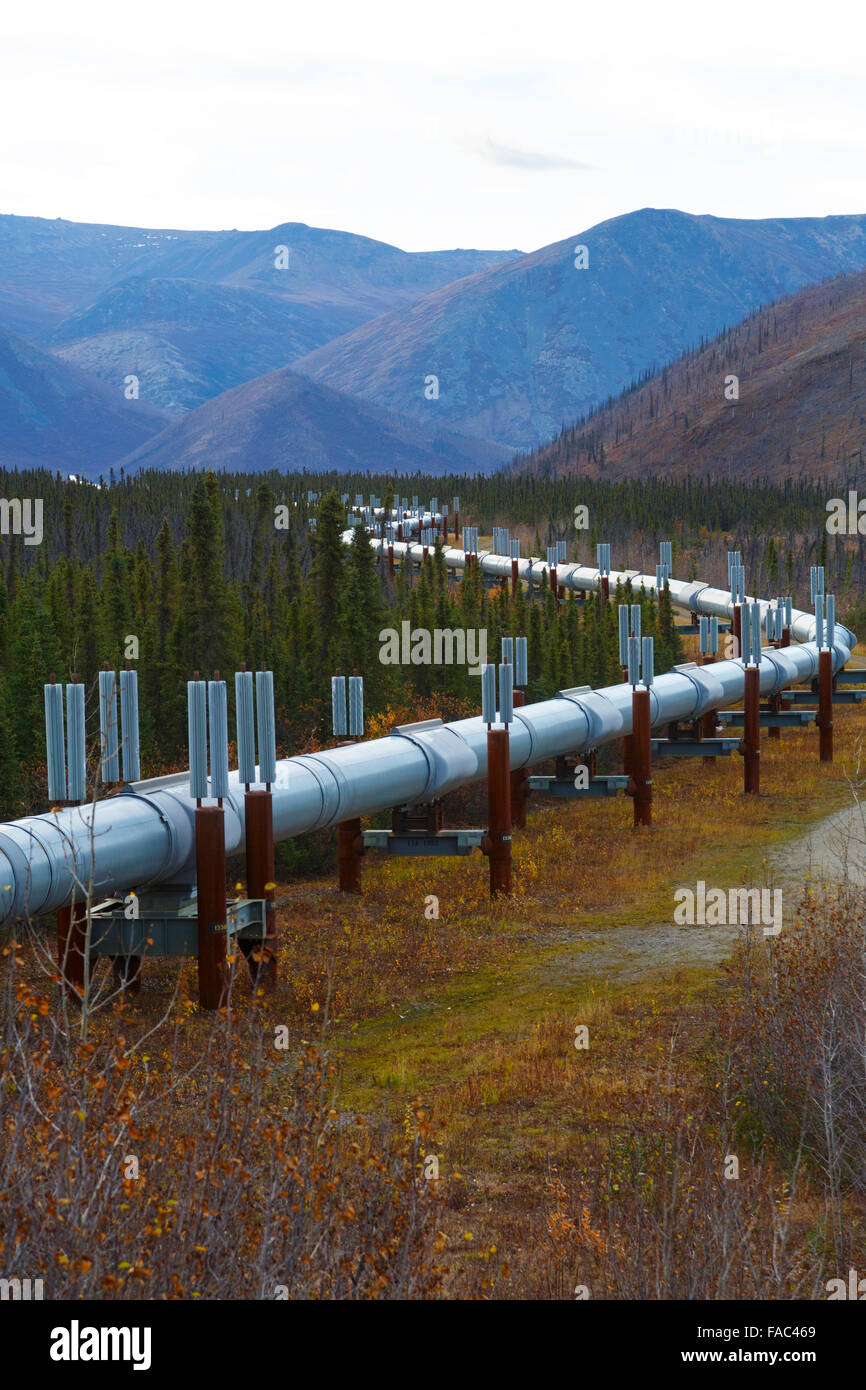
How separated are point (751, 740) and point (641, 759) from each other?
523 cm

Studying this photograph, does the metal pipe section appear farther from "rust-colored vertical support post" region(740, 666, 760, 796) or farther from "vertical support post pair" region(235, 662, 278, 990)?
"rust-colored vertical support post" region(740, 666, 760, 796)

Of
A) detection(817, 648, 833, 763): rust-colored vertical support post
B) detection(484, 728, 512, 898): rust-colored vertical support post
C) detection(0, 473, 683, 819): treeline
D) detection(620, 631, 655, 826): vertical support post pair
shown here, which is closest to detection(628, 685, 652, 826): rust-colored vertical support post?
detection(620, 631, 655, 826): vertical support post pair

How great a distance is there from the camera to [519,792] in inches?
1286

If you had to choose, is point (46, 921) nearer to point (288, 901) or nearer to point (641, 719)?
point (288, 901)

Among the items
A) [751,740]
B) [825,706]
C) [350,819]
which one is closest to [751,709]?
[751,740]

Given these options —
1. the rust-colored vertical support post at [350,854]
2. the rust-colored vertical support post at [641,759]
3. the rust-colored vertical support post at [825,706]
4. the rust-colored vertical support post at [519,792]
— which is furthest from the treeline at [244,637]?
the rust-colored vertical support post at [825,706]

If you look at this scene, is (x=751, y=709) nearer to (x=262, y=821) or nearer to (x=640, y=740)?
(x=640, y=740)

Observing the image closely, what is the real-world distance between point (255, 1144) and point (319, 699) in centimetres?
3580

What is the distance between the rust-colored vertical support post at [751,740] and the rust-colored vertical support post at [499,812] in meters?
12.2

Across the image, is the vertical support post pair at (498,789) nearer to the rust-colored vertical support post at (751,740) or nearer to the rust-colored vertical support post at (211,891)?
the rust-colored vertical support post at (211,891)

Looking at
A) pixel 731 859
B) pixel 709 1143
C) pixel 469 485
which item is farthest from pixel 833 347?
pixel 709 1143

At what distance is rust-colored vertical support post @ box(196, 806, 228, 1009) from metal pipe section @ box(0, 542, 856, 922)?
0.51m

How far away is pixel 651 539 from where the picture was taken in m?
103

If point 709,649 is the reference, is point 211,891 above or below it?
below
